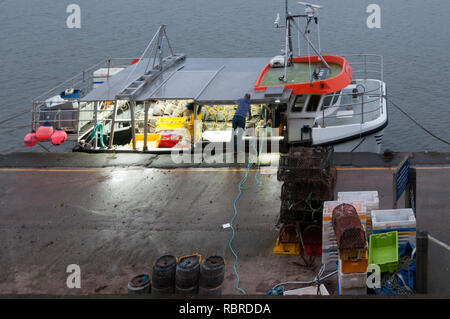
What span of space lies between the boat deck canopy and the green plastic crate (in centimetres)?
796

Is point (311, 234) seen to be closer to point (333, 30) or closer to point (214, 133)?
point (214, 133)

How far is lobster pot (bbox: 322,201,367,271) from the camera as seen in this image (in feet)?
26.1

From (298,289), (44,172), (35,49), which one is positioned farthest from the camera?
(35,49)

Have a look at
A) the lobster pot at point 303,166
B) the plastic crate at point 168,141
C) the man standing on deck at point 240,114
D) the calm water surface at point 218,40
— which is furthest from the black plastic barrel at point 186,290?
the calm water surface at point 218,40

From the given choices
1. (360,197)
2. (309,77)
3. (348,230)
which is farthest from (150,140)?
(348,230)

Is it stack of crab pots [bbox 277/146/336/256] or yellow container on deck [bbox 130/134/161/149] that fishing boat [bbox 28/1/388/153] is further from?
stack of crab pots [bbox 277/146/336/256]

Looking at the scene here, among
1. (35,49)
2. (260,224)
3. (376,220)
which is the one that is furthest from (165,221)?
(35,49)

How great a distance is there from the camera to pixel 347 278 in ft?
23.2

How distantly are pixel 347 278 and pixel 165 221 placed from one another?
14.7 feet

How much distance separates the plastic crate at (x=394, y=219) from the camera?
7.64 metres

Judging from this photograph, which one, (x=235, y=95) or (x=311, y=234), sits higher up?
(x=235, y=95)

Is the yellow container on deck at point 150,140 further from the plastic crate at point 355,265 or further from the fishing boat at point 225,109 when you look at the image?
the plastic crate at point 355,265
